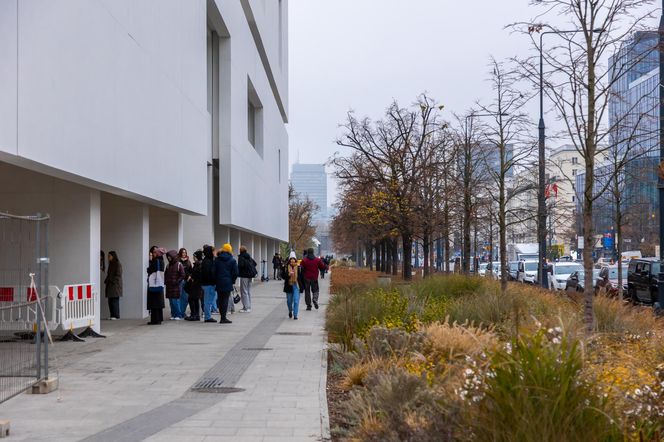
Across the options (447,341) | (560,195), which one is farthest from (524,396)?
(560,195)

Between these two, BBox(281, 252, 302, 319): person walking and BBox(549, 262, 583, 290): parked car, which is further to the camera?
BBox(549, 262, 583, 290): parked car

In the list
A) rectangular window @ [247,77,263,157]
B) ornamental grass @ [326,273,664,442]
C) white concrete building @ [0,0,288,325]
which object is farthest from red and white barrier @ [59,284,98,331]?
rectangular window @ [247,77,263,157]

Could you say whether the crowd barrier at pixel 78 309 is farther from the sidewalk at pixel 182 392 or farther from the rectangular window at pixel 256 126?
the rectangular window at pixel 256 126

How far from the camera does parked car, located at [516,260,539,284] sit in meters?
44.7

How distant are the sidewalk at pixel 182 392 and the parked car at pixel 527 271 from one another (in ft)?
98.4

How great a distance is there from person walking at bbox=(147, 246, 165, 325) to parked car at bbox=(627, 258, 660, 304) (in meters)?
15.5

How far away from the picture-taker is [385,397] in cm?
688

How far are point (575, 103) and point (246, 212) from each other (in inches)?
966

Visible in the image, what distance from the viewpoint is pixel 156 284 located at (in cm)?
1831

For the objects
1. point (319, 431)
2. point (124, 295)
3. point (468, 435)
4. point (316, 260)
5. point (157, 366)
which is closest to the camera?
point (468, 435)

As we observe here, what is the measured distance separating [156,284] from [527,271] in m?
31.6

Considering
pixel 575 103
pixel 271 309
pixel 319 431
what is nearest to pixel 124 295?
pixel 271 309

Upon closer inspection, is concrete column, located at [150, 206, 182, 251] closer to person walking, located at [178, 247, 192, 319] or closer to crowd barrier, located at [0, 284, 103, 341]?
person walking, located at [178, 247, 192, 319]

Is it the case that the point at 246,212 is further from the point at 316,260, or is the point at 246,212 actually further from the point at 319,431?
the point at 319,431
